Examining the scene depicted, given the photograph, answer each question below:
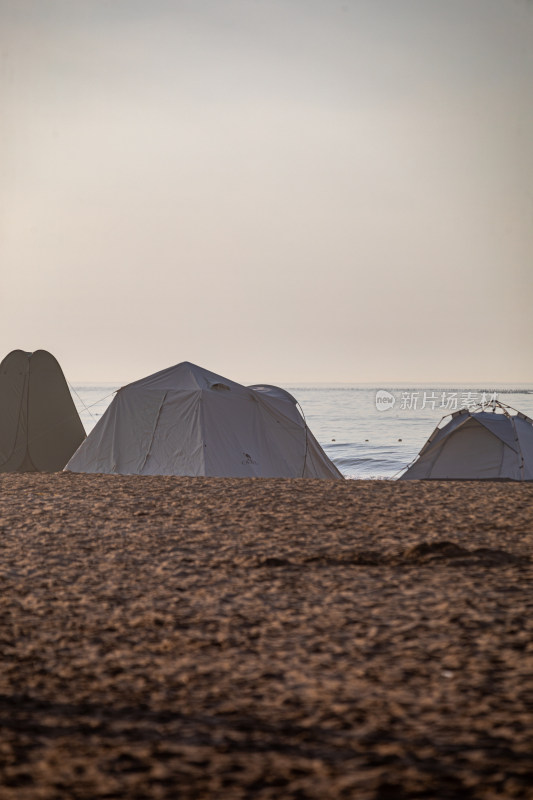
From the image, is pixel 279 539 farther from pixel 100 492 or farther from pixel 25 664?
pixel 100 492

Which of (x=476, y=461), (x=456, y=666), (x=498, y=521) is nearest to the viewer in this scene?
(x=456, y=666)

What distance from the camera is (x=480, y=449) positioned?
54.7ft

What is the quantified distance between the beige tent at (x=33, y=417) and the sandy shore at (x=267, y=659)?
10.6 m

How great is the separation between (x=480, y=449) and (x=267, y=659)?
13.5 metres

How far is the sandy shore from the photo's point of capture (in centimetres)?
290

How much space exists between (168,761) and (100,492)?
821 cm

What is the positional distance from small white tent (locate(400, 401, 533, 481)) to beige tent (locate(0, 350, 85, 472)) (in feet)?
28.7

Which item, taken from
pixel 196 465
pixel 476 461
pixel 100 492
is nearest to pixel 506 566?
pixel 100 492

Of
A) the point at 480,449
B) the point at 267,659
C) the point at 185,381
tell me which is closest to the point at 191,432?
the point at 185,381

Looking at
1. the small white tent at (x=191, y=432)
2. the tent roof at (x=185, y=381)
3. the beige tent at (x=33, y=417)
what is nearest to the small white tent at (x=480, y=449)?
the small white tent at (x=191, y=432)

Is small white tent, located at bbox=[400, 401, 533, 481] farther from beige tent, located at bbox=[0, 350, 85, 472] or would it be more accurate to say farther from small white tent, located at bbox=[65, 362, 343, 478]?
beige tent, located at bbox=[0, 350, 85, 472]

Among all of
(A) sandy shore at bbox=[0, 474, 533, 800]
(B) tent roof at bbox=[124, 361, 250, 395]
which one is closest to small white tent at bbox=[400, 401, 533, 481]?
(B) tent roof at bbox=[124, 361, 250, 395]

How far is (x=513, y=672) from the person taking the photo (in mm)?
3834

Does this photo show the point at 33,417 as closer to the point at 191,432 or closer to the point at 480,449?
the point at 191,432
